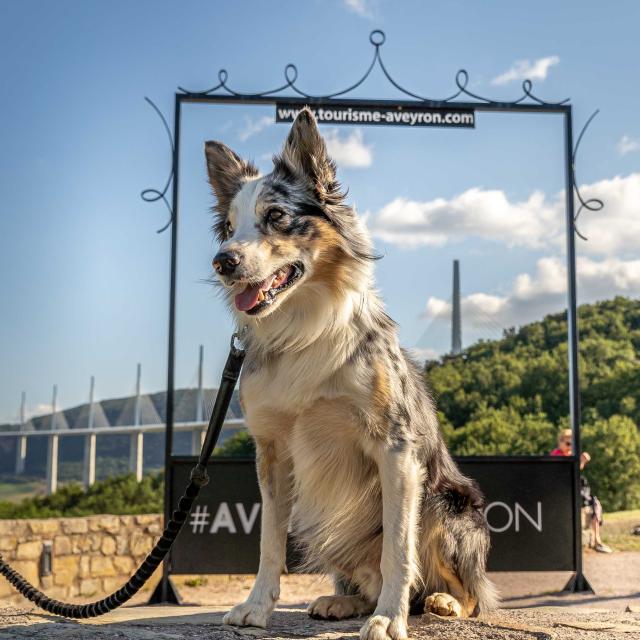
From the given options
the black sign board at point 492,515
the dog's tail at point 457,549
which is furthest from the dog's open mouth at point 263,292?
the black sign board at point 492,515

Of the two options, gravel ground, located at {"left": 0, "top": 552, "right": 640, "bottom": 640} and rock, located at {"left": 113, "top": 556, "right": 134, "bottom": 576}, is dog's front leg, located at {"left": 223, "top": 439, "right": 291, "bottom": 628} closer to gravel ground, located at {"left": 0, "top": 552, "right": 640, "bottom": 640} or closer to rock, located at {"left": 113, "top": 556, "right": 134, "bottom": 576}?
gravel ground, located at {"left": 0, "top": 552, "right": 640, "bottom": 640}

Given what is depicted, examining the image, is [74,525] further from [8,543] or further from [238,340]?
[238,340]

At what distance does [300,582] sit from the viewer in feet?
37.8

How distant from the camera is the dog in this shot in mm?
3209

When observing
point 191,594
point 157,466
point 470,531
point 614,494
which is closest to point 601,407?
point 614,494

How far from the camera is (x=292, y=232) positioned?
3260 mm

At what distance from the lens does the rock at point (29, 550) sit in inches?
390

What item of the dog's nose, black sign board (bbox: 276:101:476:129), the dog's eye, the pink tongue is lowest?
the pink tongue

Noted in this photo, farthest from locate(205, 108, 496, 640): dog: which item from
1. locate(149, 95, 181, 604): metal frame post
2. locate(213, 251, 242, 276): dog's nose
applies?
locate(149, 95, 181, 604): metal frame post

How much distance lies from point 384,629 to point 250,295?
53.7 inches

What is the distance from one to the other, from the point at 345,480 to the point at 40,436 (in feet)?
64.1

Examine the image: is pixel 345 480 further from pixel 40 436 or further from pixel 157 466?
pixel 40 436

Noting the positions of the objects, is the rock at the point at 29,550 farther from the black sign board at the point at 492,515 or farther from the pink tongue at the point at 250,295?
the pink tongue at the point at 250,295

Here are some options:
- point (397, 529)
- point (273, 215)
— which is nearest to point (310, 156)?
point (273, 215)
